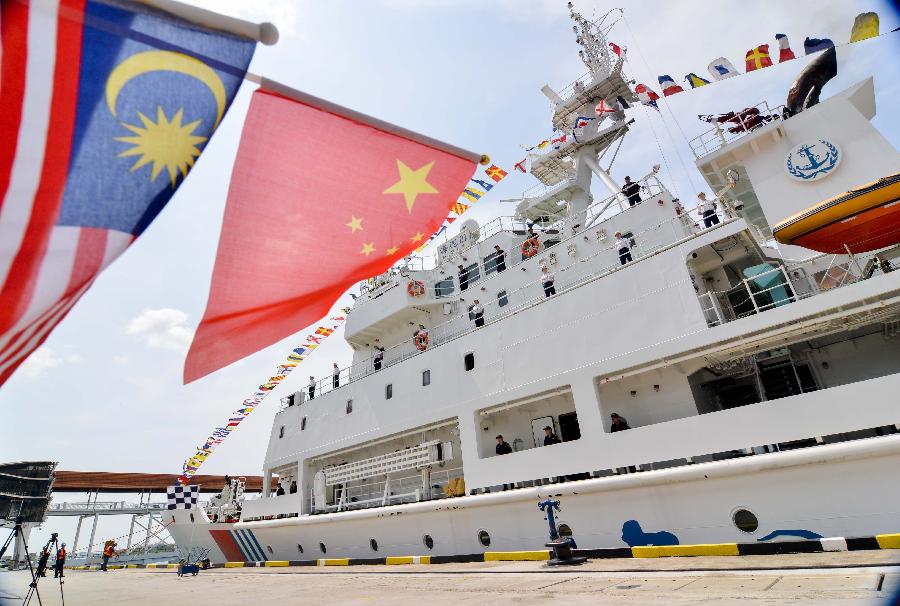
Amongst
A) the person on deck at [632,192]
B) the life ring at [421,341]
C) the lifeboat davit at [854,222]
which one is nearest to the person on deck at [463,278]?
the life ring at [421,341]

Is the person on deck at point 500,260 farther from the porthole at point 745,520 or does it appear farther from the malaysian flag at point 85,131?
the malaysian flag at point 85,131

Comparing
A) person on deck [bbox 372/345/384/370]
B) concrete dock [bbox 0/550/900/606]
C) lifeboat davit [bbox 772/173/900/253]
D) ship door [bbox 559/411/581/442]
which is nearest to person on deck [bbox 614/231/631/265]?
lifeboat davit [bbox 772/173/900/253]

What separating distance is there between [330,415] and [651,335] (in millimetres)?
10396

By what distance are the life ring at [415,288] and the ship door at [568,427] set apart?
6.58 meters

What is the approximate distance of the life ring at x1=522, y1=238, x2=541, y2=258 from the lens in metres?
13.9

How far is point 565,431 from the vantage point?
11.1 metres

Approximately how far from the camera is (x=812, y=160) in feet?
41.0

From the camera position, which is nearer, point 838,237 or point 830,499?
point 830,499

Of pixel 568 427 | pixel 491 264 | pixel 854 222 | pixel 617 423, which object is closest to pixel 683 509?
pixel 617 423

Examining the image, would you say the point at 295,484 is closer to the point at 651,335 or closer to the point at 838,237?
the point at 651,335

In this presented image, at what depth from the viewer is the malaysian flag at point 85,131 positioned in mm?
2545

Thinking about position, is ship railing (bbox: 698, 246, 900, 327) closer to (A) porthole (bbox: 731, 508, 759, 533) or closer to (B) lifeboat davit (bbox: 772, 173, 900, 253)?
(B) lifeboat davit (bbox: 772, 173, 900, 253)

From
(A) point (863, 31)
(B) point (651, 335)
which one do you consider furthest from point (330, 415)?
(A) point (863, 31)

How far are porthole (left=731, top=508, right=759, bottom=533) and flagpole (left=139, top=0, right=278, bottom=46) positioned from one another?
28.5 feet
